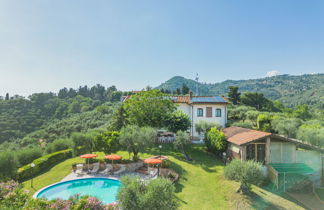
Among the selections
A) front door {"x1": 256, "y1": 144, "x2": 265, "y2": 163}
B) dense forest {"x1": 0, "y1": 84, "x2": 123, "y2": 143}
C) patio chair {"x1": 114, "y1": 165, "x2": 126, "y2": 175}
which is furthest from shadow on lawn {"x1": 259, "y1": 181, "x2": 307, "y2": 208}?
dense forest {"x1": 0, "y1": 84, "x2": 123, "y2": 143}

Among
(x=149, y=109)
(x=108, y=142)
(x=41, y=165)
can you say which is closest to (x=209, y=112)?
(x=149, y=109)

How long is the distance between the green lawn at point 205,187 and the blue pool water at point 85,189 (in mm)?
1323

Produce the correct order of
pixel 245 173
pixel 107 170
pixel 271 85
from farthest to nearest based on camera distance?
pixel 271 85 → pixel 107 170 → pixel 245 173

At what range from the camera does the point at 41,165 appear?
58.5 feet

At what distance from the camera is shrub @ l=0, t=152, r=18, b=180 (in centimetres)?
1438

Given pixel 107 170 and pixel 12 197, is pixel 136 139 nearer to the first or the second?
pixel 107 170

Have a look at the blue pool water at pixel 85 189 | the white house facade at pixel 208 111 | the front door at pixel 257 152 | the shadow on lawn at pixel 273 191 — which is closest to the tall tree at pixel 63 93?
the white house facade at pixel 208 111

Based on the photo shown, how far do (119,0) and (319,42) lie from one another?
24.2m

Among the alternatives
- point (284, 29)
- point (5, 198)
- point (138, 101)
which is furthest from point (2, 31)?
point (284, 29)

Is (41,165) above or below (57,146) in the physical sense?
below

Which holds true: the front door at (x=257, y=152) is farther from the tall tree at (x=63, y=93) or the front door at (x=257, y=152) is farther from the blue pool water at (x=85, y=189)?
the tall tree at (x=63, y=93)

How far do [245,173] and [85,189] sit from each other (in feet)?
42.3

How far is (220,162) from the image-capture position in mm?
19031

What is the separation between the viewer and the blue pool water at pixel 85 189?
42.6 feet
